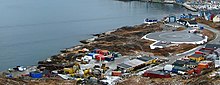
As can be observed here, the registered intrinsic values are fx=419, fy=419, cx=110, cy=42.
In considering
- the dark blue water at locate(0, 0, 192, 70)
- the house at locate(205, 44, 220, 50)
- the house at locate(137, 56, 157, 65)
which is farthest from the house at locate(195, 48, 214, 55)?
the dark blue water at locate(0, 0, 192, 70)

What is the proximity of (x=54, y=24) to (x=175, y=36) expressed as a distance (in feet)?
43.7

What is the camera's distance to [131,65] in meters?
18.0

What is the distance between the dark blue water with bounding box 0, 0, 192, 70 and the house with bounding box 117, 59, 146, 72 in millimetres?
5241

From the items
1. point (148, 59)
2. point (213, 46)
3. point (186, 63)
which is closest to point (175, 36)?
point (213, 46)

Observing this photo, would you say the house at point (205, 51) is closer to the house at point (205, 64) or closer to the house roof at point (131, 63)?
the house at point (205, 64)

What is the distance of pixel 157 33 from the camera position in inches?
1024

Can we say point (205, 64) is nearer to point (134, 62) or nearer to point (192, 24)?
point (134, 62)

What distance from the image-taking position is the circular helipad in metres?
23.8

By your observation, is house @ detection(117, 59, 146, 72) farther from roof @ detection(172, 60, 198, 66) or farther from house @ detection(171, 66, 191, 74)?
house @ detection(171, 66, 191, 74)

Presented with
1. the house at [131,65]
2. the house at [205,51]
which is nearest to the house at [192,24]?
the house at [205,51]

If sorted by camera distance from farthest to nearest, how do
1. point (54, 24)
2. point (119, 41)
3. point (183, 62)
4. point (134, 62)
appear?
point (54, 24)
point (119, 41)
point (134, 62)
point (183, 62)

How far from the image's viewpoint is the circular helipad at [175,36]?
23766mm

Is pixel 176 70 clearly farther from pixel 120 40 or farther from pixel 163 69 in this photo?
pixel 120 40

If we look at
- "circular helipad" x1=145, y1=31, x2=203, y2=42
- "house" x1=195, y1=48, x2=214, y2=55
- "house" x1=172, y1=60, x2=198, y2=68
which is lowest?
"house" x1=172, y1=60, x2=198, y2=68
